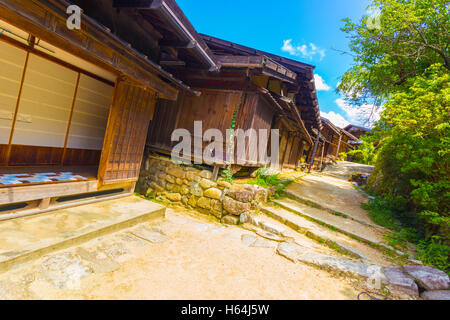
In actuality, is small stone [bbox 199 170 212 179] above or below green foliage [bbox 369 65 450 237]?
below

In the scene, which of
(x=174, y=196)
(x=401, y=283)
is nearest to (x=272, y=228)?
(x=401, y=283)

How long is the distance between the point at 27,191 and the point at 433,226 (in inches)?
397

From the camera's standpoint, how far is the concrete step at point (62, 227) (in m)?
2.92

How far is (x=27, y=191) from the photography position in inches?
149

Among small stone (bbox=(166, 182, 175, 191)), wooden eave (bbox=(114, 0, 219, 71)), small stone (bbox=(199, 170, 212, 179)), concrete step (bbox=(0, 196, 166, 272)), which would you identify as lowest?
concrete step (bbox=(0, 196, 166, 272))


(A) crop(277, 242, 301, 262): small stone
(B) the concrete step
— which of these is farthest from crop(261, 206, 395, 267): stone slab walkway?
(B) the concrete step

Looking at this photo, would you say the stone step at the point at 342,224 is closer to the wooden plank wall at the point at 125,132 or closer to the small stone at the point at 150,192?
the small stone at the point at 150,192

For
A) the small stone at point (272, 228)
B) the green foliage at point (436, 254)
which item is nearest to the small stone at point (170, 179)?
the small stone at point (272, 228)

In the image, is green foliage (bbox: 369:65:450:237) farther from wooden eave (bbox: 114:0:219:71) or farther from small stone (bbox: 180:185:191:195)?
small stone (bbox: 180:185:191:195)

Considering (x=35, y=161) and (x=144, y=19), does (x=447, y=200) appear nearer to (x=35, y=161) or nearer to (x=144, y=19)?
(x=144, y=19)

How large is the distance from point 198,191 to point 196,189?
4.2 inches

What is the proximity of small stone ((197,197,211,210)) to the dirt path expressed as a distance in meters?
1.97

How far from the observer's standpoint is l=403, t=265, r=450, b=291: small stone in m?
3.90

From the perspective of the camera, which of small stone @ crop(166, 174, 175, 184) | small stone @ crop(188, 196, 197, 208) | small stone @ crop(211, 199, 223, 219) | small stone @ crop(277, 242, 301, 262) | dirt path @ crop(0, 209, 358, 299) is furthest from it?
small stone @ crop(166, 174, 175, 184)
